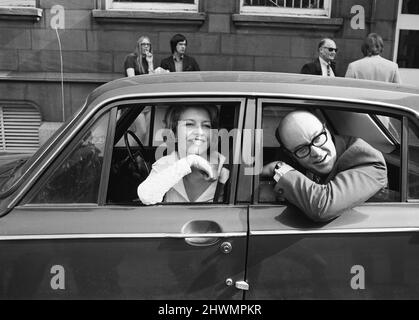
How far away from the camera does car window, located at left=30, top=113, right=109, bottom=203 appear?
2.23 meters

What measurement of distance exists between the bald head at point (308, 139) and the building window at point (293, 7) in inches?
238

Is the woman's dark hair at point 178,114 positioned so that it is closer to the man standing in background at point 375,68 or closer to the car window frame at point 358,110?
the car window frame at point 358,110

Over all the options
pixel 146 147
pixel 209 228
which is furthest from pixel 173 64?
pixel 209 228

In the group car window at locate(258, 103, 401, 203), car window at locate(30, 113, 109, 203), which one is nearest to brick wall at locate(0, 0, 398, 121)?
car window at locate(258, 103, 401, 203)

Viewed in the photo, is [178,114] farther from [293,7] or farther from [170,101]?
[293,7]

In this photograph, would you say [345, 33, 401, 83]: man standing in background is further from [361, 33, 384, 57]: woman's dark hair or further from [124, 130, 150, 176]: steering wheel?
[124, 130, 150, 176]: steering wheel

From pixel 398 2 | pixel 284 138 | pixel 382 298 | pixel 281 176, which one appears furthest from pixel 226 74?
pixel 398 2

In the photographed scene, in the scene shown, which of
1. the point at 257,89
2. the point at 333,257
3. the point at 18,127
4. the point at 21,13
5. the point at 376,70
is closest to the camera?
the point at 333,257

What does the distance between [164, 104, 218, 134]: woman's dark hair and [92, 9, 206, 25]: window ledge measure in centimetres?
564

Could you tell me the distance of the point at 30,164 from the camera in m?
2.32

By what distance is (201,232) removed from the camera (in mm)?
2182

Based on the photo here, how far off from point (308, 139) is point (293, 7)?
20.6 feet
